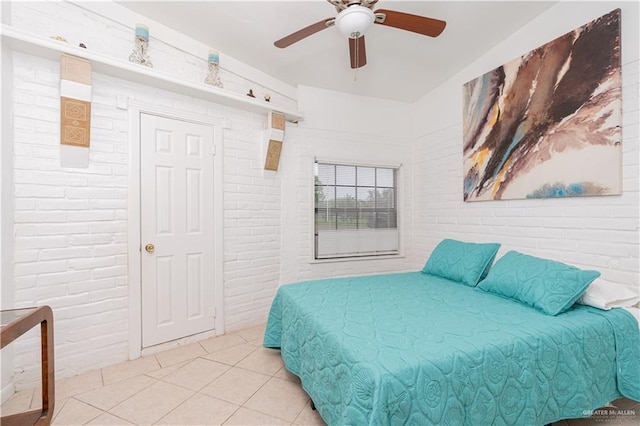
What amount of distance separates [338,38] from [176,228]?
226cm

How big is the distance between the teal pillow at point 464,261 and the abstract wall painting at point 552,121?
1.79 feet

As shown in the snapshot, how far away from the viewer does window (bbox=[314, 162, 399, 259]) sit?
3318 millimetres

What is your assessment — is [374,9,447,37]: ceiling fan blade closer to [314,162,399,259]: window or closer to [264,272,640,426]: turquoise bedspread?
[314,162,399,259]: window

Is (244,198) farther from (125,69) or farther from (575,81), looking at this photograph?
(575,81)

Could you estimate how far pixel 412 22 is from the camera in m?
1.77

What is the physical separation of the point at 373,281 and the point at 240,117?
207 centimetres

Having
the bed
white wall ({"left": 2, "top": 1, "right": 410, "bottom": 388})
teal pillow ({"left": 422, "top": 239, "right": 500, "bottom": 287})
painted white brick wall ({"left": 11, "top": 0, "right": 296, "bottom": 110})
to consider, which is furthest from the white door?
teal pillow ({"left": 422, "top": 239, "right": 500, "bottom": 287})

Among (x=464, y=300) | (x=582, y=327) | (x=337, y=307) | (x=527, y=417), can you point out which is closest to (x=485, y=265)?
(x=464, y=300)

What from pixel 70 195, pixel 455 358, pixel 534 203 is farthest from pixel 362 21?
pixel 70 195

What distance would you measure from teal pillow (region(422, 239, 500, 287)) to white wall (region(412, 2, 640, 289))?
305mm

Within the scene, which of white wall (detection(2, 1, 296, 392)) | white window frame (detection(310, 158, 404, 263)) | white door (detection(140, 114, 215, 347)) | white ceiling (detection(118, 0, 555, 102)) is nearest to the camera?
white wall (detection(2, 1, 296, 392))

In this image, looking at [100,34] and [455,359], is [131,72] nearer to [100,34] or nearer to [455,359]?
[100,34]

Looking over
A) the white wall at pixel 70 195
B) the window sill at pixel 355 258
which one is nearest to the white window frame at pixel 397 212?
the window sill at pixel 355 258

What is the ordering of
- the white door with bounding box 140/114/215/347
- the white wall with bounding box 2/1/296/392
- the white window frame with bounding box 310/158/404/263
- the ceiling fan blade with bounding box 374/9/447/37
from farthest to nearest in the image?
the white window frame with bounding box 310/158/404/263
the white door with bounding box 140/114/215/347
the white wall with bounding box 2/1/296/392
the ceiling fan blade with bounding box 374/9/447/37
